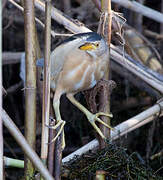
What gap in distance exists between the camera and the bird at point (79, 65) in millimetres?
1098

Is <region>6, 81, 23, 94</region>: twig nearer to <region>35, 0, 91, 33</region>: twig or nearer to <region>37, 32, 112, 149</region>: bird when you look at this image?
<region>35, 0, 91, 33</region>: twig

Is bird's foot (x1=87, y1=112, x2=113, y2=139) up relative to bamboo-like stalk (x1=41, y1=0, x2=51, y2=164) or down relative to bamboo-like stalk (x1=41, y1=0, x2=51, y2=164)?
down

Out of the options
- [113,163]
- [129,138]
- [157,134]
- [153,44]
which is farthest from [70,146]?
[113,163]

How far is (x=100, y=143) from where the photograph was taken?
1.23 meters

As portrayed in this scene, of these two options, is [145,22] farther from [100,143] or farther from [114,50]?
[100,143]

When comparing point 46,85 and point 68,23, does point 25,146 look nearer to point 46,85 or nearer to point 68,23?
point 46,85

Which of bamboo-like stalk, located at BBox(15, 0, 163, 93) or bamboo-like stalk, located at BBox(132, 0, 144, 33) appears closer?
bamboo-like stalk, located at BBox(15, 0, 163, 93)

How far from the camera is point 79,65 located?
1.13 meters

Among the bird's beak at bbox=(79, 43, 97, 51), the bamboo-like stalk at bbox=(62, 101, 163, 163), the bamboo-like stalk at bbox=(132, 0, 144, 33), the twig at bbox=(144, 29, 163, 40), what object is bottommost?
the bamboo-like stalk at bbox=(62, 101, 163, 163)

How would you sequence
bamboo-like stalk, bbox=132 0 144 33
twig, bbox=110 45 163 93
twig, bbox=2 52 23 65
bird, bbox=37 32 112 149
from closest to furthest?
bird, bbox=37 32 112 149, twig, bbox=110 45 163 93, twig, bbox=2 52 23 65, bamboo-like stalk, bbox=132 0 144 33

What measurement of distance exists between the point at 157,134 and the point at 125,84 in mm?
356

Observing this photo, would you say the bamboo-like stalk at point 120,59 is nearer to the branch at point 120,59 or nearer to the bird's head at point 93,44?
the branch at point 120,59

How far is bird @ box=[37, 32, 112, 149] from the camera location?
3.60 ft

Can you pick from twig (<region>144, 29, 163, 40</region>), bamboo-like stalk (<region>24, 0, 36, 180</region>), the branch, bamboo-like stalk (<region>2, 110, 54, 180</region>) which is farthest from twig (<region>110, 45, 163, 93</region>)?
twig (<region>144, 29, 163, 40</region>)
